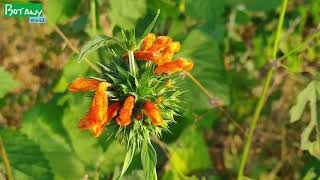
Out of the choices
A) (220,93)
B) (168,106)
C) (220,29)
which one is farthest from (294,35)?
(168,106)

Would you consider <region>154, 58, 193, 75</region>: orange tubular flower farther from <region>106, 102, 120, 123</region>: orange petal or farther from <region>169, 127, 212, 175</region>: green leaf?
<region>169, 127, 212, 175</region>: green leaf

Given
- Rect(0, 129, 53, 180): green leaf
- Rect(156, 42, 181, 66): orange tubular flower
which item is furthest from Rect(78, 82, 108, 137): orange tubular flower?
Rect(0, 129, 53, 180): green leaf

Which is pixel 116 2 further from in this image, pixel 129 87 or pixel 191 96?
pixel 129 87

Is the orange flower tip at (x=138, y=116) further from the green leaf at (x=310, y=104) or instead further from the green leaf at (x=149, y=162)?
the green leaf at (x=310, y=104)

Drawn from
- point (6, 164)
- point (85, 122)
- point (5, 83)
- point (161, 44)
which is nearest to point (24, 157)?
point (6, 164)

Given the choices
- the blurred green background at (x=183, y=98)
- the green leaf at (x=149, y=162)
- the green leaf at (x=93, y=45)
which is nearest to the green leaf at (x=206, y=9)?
the blurred green background at (x=183, y=98)

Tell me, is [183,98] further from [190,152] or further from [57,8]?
[57,8]

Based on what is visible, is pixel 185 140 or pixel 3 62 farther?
pixel 3 62
